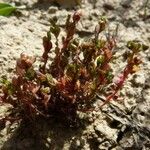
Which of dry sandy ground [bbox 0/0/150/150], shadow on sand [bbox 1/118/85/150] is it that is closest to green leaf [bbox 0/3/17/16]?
dry sandy ground [bbox 0/0/150/150]

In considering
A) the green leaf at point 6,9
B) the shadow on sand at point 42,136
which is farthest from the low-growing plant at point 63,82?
the green leaf at point 6,9

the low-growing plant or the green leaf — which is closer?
the low-growing plant

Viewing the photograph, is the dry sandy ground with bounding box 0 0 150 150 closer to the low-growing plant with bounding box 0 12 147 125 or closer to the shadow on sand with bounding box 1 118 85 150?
the shadow on sand with bounding box 1 118 85 150

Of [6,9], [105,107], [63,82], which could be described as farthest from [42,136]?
[6,9]

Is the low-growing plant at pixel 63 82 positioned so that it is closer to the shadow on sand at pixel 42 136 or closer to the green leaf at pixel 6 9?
the shadow on sand at pixel 42 136

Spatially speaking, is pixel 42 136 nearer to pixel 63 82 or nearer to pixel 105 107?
pixel 63 82

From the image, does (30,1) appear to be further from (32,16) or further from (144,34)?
(144,34)
